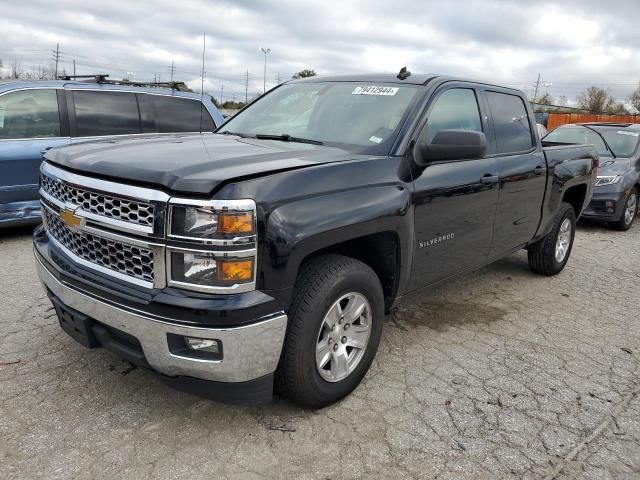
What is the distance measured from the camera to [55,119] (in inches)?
241

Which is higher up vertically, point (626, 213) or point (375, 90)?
point (375, 90)

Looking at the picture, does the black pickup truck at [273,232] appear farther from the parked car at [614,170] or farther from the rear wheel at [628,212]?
the rear wheel at [628,212]

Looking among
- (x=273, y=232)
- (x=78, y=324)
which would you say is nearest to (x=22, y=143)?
(x=78, y=324)

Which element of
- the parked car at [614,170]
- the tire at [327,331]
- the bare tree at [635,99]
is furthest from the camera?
the bare tree at [635,99]

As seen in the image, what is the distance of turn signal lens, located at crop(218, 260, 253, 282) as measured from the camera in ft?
7.25

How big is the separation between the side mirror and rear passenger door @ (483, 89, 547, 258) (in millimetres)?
918

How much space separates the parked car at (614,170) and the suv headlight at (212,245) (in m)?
7.08

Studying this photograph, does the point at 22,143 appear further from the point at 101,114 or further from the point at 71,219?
the point at 71,219

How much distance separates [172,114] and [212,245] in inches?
217

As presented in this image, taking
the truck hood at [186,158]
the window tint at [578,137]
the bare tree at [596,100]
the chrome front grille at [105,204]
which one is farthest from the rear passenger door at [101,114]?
the bare tree at [596,100]

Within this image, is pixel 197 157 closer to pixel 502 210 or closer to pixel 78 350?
pixel 78 350

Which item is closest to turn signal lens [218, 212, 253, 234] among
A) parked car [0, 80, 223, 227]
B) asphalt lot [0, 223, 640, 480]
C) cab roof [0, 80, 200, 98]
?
asphalt lot [0, 223, 640, 480]

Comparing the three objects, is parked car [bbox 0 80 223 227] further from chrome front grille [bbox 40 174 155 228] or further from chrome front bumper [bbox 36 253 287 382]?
chrome front bumper [bbox 36 253 287 382]

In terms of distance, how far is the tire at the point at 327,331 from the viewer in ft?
8.21
